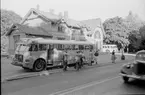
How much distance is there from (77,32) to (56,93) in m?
25.8

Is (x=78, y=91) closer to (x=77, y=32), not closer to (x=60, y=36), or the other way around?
(x=60, y=36)

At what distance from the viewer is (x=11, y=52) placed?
23.1 metres

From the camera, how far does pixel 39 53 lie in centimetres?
1138

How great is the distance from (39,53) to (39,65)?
1032mm

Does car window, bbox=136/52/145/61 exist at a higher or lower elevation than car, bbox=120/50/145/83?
higher

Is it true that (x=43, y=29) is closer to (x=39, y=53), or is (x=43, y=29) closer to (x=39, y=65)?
(x=39, y=53)

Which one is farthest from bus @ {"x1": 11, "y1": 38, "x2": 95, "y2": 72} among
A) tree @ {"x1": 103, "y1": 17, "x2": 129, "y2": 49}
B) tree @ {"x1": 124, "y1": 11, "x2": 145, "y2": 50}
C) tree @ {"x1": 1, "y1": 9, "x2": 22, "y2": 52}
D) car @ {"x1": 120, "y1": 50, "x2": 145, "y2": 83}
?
tree @ {"x1": 103, "y1": 17, "x2": 129, "y2": 49}

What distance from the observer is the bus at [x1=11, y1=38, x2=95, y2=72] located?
10769 mm

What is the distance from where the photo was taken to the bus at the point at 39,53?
424 inches

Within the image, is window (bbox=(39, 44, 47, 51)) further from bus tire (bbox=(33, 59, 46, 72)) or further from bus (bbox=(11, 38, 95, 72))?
bus tire (bbox=(33, 59, 46, 72))

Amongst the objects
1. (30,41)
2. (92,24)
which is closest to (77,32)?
(92,24)

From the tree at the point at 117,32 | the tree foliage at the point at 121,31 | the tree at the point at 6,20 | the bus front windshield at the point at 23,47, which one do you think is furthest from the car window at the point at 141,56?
the tree at the point at 117,32

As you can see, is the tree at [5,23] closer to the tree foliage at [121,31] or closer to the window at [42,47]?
the window at [42,47]

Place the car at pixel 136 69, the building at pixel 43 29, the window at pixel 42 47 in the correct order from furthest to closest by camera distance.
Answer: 1. the building at pixel 43 29
2. the window at pixel 42 47
3. the car at pixel 136 69
